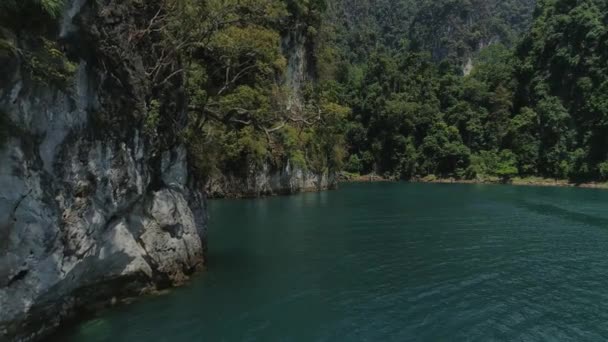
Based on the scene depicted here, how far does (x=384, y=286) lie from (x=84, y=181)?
11855mm

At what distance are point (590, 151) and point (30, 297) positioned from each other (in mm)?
86533

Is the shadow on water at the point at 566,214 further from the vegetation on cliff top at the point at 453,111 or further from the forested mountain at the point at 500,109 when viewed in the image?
the forested mountain at the point at 500,109

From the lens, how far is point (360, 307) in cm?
1577

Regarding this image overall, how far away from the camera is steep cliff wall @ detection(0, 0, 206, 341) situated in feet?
34.1

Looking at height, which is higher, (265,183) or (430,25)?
Answer: (430,25)

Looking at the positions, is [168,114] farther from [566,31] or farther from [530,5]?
[530,5]

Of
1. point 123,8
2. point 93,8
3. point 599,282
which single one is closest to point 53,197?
point 93,8

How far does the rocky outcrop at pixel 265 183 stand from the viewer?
52125 mm

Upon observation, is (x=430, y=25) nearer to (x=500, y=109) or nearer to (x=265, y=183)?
(x=500, y=109)

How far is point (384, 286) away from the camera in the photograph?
18.2 metres

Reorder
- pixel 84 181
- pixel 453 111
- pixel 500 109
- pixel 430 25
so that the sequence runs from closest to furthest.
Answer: pixel 84 181 → pixel 500 109 → pixel 453 111 → pixel 430 25

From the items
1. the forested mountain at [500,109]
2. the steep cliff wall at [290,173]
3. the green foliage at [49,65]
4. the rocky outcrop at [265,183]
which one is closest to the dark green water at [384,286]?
the green foliage at [49,65]

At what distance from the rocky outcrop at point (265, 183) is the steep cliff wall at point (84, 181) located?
110 ft

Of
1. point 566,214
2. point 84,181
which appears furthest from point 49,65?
point 566,214
